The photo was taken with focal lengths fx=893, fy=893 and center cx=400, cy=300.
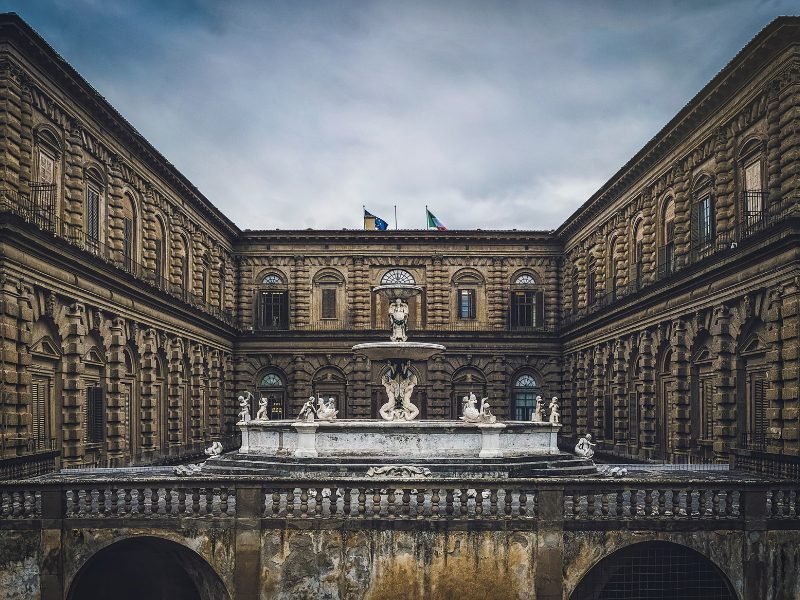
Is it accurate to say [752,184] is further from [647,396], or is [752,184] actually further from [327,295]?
[327,295]

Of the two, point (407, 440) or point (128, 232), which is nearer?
point (407, 440)

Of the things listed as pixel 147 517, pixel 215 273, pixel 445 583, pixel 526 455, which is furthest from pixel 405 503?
pixel 215 273

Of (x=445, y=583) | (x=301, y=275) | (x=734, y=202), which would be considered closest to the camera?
(x=445, y=583)

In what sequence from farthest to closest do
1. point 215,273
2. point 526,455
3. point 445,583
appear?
point 215,273
point 526,455
point 445,583

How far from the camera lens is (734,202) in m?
30.0

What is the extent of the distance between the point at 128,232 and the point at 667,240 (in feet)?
72.4

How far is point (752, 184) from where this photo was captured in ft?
94.6

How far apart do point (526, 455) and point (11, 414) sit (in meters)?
14.2

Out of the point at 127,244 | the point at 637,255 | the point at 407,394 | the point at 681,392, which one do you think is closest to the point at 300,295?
the point at 127,244

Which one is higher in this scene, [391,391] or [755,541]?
[391,391]

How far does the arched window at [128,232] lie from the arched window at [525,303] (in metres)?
24.8

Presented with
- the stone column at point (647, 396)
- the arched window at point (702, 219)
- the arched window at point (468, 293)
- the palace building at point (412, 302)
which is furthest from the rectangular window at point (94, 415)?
the arched window at point (468, 293)

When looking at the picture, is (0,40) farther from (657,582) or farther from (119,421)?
(657,582)

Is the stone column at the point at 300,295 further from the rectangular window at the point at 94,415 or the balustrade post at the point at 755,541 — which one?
the balustrade post at the point at 755,541
